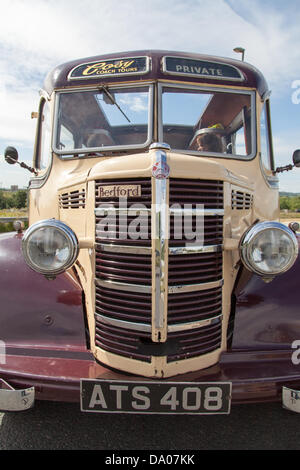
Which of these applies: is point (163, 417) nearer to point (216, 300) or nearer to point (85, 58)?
point (216, 300)

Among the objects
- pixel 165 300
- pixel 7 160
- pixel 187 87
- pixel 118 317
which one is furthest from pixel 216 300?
pixel 7 160

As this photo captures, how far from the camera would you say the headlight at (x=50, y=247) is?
6.75 feet

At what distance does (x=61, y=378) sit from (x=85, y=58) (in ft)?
9.27

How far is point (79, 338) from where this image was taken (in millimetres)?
2303

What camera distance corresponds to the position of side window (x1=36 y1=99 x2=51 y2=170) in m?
3.36

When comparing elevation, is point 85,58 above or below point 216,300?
above

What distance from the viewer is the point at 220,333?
2.28 metres

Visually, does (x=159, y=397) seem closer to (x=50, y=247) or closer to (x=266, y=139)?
(x=50, y=247)

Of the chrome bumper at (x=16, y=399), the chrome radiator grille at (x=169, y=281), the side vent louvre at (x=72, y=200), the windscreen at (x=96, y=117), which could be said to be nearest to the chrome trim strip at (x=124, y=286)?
the chrome radiator grille at (x=169, y=281)

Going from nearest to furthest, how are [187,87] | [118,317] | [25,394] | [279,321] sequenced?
[25,394] < [118,317] < [279,321] < [187,87]

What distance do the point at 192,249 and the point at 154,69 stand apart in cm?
183

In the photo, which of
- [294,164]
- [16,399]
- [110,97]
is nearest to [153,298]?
[16,399]

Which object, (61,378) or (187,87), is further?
(187,87)

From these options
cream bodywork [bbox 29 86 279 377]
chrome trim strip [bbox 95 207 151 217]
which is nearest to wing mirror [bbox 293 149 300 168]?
cream bodywork [bbox 29 86 279 377]
